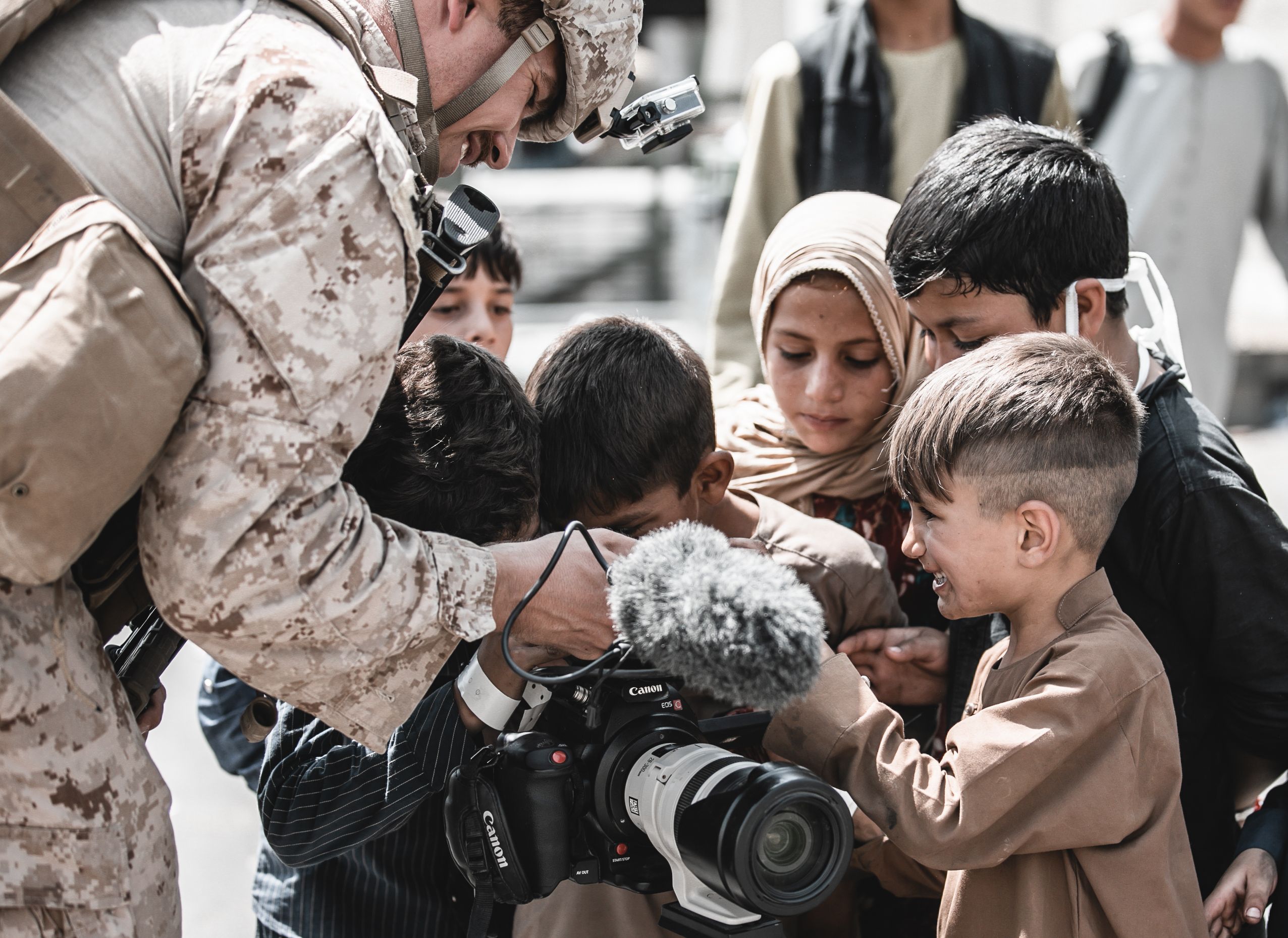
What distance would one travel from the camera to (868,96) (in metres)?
3.42

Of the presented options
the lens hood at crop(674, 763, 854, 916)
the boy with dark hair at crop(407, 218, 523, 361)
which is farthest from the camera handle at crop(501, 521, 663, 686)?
the boy with dark hair at crop(407, 218, 523, 361)

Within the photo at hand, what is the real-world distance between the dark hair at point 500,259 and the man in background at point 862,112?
555mm

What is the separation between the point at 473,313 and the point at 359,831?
1653 mm

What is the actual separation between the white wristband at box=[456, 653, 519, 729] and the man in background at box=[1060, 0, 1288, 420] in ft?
10.8

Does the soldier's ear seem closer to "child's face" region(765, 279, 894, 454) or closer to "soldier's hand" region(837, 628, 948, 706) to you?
"child's face" region(765, 279, 894, 454)

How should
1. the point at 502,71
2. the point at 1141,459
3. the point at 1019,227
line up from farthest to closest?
1. the point at 1019,227
2. the point at 1141,459
3. the point at 502,71

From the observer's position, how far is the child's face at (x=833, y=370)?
250 centimetres

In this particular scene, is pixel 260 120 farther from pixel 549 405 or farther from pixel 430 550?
pixel 549 405

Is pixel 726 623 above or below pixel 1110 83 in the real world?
above

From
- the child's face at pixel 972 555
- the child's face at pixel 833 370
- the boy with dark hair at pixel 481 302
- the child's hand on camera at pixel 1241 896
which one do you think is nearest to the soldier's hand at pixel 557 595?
the child's face at pixel 972 555

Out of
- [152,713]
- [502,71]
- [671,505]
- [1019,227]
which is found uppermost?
[502,71]

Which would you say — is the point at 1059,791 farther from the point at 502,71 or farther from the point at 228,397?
the point at 502,71

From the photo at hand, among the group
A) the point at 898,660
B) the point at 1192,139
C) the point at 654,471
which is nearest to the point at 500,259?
the point at 654,471

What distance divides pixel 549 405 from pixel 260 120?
0.88 m
